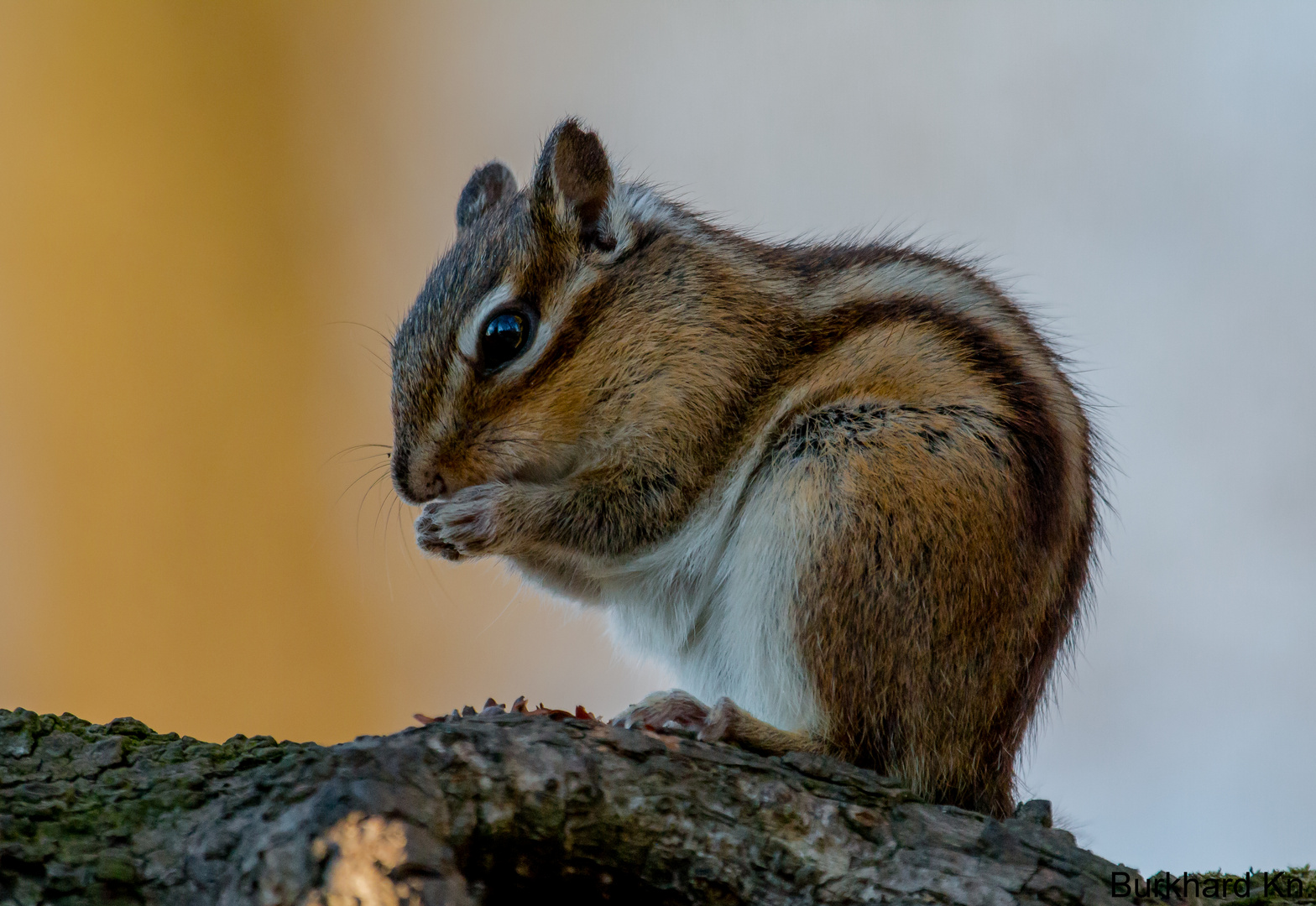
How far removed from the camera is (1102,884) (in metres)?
1.50

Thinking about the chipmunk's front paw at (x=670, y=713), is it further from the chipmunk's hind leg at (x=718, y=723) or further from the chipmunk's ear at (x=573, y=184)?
the chipmunk's ear at (x=573, y=184)

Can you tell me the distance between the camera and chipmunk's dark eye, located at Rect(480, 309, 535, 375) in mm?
2232

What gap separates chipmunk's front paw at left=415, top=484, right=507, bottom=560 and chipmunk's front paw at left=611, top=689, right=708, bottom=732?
1.57 feet

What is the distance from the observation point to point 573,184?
2.43 m

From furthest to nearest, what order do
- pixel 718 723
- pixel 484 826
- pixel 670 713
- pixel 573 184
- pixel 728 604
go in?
pixel 573 184 < pixel 728 604 < pixel 670 713 < pixel 718 723 < pixel 484 826

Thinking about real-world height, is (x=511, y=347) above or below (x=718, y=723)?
above

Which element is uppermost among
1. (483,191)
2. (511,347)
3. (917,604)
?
(483,191)

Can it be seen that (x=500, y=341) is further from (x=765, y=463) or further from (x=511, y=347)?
(x=765, y=463)

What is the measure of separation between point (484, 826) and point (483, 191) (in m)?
1.90

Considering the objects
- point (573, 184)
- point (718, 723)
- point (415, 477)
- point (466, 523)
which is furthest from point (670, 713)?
point (573, 184)

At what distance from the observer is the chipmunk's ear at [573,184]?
94.1 inches

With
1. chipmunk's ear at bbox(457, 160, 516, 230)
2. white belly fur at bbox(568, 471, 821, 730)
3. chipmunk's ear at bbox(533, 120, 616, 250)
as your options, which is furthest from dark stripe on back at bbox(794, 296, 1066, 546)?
chipmunk's ear at bbox(457, 160, 516, 230)

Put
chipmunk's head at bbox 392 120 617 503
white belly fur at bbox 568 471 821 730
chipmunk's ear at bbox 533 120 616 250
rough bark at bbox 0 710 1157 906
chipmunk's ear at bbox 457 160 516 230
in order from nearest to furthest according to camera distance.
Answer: rough bark at bbox 0 710 1157 906 → white belly fur at bbox 568 471 821 730 → chipmunk's head at bbox 392 120 617 503 → chipmunk's ear at bbox 533 120 616 250 → chipmunk's ear at bbox 457 160 516 230

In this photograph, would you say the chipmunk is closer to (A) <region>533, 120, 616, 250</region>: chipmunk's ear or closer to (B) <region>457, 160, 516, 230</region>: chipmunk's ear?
(A) <region>533, 120, 616, 250</region>: chipmunk's ear
